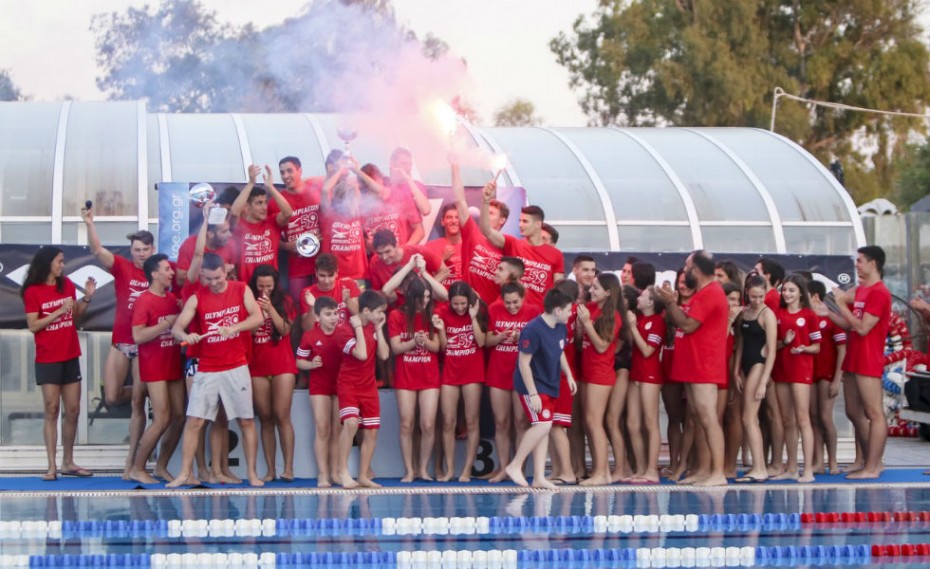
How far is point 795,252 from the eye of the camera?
14.9 meters

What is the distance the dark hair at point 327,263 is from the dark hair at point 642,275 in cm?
277

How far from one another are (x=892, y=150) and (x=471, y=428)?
3417cm

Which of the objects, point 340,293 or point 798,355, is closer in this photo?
point 340,293

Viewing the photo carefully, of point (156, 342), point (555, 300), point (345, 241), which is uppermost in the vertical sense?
point (345, 241)

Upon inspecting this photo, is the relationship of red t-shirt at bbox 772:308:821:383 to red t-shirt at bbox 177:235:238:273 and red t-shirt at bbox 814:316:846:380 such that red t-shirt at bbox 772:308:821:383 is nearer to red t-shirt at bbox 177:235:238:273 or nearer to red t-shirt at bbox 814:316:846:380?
red t-shirt at bbox 814:316:846:380

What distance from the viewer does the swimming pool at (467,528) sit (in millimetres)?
8242

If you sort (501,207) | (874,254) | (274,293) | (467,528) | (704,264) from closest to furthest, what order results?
(467,528), (704,264), (274,293), (874,254), (501,207)

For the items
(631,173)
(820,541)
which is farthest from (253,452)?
(631,173)

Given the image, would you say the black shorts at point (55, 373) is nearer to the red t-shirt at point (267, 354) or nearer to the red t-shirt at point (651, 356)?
the red t-shirt at point (267, 354)

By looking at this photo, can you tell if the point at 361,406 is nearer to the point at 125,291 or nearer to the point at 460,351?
the point at 460,351

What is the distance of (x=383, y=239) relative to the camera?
1196 cm

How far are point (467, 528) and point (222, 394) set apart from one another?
3.00 m

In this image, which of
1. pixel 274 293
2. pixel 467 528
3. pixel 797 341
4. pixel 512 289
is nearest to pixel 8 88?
pixel 274 293

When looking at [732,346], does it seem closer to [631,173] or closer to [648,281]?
[648,281]
